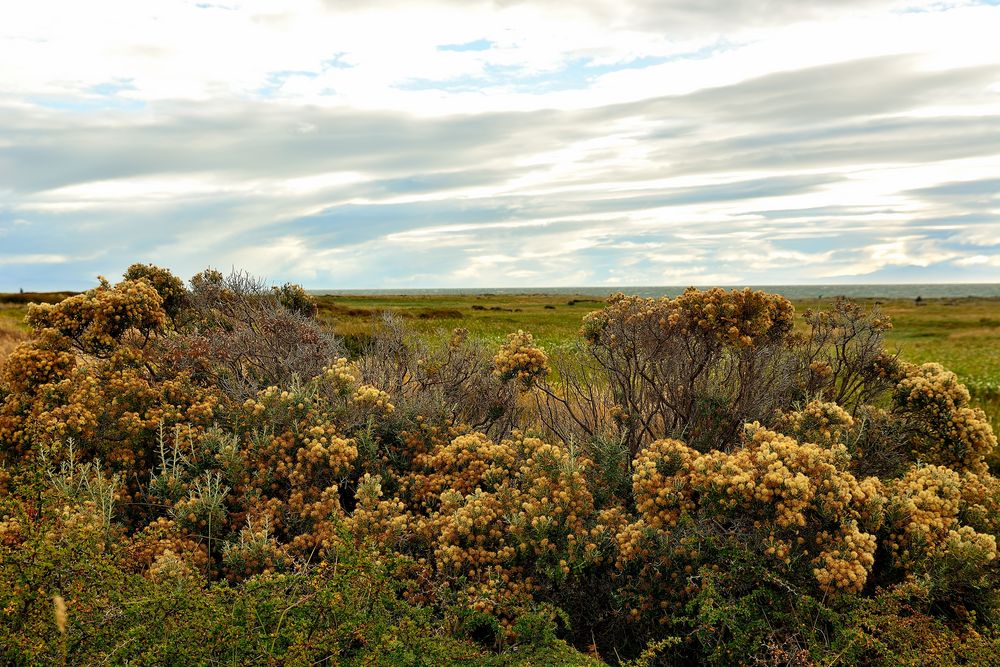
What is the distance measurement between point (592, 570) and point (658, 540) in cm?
60

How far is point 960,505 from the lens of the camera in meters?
6.11

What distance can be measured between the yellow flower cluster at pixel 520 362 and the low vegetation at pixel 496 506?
0.03m

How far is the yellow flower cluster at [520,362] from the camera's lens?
7484mm

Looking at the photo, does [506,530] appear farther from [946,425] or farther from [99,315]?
[99,315]

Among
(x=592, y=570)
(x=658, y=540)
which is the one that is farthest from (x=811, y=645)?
(x=592, y=570)

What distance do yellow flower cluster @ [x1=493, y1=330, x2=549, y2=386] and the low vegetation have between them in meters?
0.03

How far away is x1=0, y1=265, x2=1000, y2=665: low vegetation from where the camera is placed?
4148 mm

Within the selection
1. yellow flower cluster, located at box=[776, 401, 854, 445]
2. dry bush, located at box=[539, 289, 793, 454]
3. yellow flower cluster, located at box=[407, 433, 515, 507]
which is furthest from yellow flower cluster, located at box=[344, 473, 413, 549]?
yellow flower cluster, located at box=[776, 401, 854, 445]

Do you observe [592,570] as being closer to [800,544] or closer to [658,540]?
[658,540]

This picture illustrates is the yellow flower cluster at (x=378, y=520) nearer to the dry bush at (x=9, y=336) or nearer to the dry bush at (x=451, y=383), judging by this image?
the dry bush at (x=451, y=383)

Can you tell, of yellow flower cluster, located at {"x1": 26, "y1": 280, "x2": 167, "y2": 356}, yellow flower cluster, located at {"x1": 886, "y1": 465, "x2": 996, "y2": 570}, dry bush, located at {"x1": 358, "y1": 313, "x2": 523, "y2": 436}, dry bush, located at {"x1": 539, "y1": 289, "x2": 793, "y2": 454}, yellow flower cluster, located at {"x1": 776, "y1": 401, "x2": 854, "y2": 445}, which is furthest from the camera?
yellow flower cluster, located at {"x1": 26, "y1": 280, "x2": 167, "y2": 356}

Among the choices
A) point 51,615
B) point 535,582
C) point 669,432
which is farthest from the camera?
point 669,432

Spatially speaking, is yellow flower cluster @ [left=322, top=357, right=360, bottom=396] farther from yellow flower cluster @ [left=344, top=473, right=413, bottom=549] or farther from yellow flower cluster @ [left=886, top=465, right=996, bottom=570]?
yellow flower cluster @ [left=886, top=465, right=996, bottom=570]

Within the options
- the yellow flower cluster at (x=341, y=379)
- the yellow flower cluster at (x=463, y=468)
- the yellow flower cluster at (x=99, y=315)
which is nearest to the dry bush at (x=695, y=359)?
the yellow flower cluster at (x=463, y=468)
